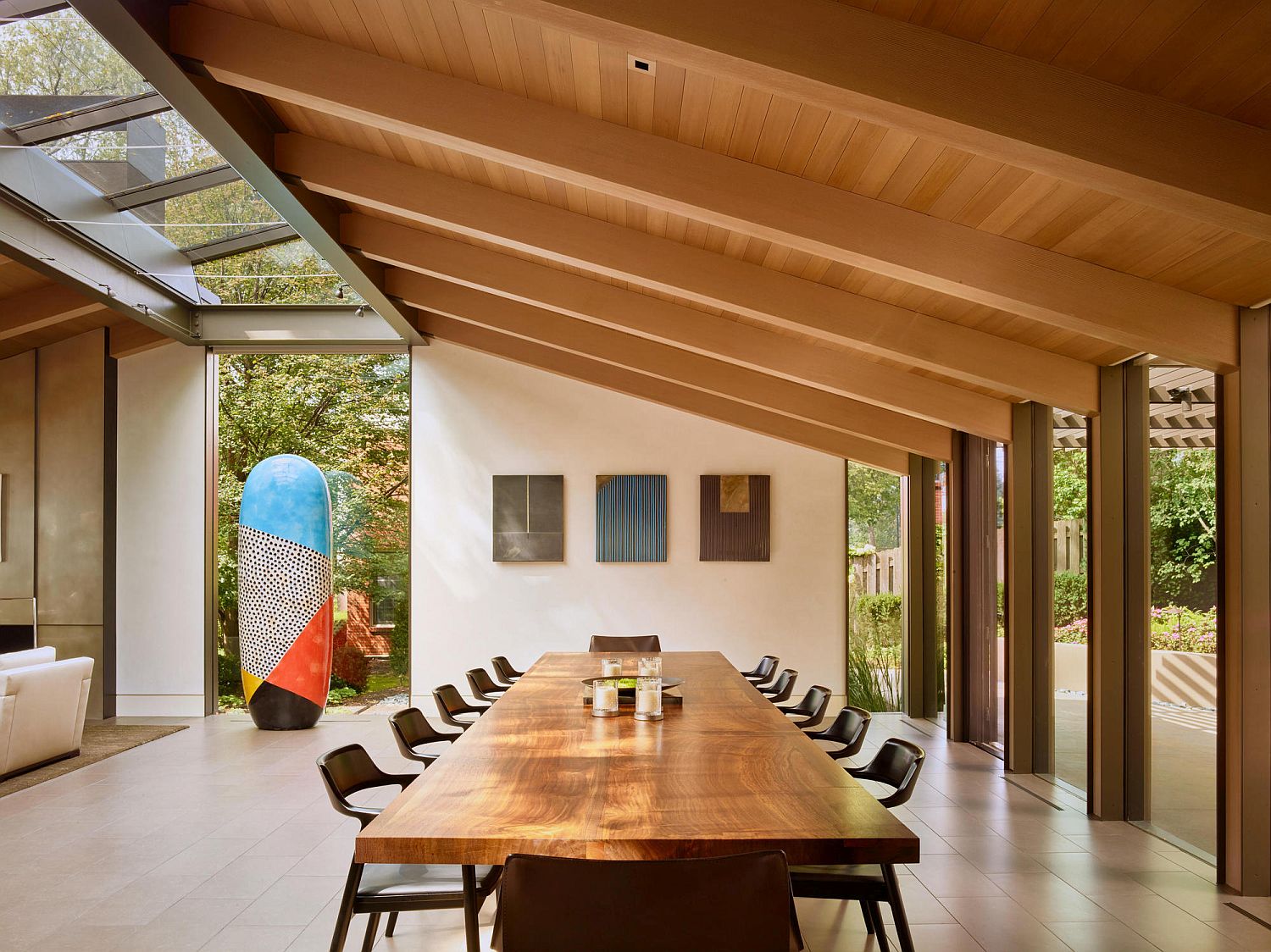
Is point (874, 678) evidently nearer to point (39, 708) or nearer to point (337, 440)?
point (337, 440)

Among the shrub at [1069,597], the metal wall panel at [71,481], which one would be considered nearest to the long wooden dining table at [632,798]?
the shrub at [1069,597]

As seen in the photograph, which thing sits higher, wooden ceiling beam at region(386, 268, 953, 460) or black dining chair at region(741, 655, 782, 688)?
wooden ceiling beam at region(386, 268, 953, 460)

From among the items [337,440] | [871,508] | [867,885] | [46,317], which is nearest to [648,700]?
[867,885]

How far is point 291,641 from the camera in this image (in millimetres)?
7824

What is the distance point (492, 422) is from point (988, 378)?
5194mm

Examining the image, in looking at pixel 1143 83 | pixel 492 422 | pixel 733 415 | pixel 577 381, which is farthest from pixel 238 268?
pixel 1143 83

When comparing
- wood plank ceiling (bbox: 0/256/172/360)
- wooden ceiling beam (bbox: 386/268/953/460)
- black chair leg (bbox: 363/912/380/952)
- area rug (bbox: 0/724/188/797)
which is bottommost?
area rug (bbox: 0/724/188/797)

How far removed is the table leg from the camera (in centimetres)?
262

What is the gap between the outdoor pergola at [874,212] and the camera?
8.79 ft

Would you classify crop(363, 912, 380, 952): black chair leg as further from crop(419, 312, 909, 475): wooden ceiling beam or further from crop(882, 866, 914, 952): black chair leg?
crop(419, 312, 909, 475): wooden ceiling beam

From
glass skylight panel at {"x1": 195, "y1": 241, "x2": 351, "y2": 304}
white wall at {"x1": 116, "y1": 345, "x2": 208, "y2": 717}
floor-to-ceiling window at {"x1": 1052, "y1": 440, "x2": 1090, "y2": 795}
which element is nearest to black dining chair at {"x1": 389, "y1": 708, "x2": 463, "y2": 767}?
floor-to-ceiling window at {"x1": 1052, "y1": 440, "x2": 1090, "y2": 795}

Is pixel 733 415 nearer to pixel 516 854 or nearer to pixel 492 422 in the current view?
pixel 492 422

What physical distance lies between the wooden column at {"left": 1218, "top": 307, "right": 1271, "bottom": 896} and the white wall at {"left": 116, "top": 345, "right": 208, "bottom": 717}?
8075 millimetres

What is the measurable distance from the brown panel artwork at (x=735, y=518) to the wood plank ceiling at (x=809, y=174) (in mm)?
2130
